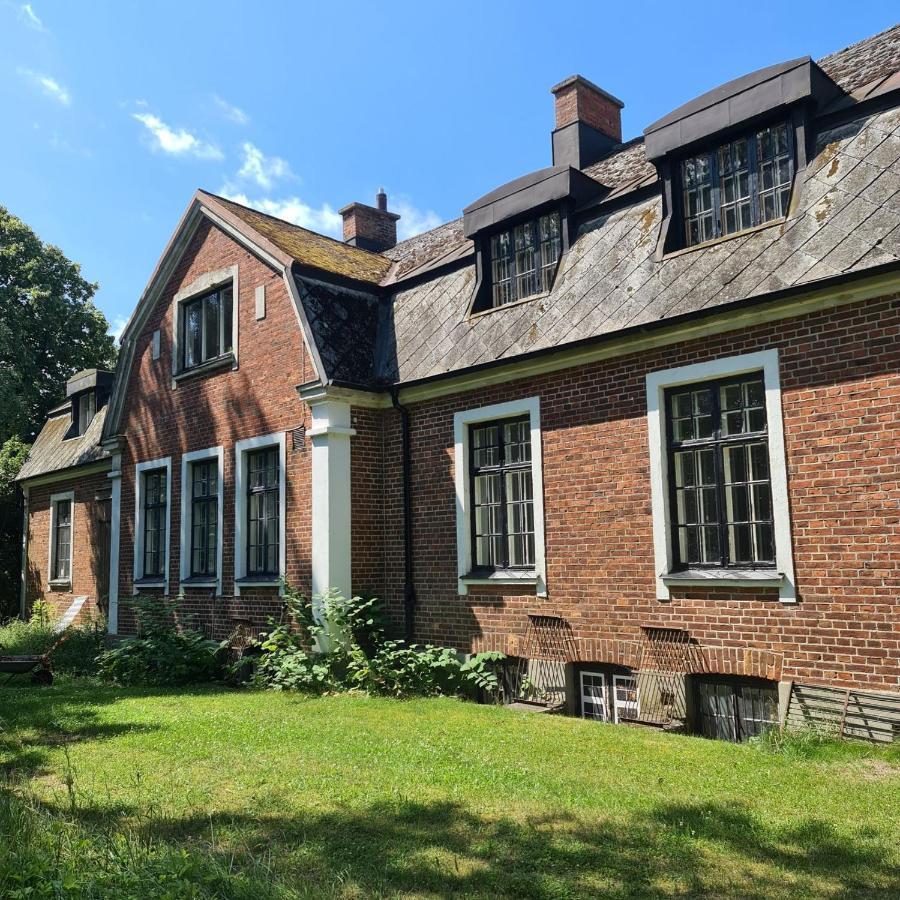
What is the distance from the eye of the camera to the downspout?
36.4ft

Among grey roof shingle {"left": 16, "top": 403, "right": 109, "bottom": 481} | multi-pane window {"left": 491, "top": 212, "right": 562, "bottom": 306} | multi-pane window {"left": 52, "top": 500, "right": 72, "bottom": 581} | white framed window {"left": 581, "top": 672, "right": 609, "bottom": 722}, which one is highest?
multi-pane window {"left": 491, "top": 212, "right": 562, "bottom": 306}

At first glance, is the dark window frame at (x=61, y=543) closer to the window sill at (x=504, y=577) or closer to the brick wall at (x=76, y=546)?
the brick wall at (x=76, y=546)

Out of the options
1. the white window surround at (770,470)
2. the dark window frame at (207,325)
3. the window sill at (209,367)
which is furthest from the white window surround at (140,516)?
the white window surround at (770,470)

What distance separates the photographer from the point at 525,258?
10.9 meters

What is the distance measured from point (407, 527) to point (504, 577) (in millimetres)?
1831

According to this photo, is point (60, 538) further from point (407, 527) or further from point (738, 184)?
point (738, 184)

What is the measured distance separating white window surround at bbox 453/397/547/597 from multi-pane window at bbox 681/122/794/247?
2.61m

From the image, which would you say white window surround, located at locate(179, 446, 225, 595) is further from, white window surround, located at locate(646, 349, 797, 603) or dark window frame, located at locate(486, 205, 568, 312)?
white window surround, located at locate(646, 349, 797, 603)

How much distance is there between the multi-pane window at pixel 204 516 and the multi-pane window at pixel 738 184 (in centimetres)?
819

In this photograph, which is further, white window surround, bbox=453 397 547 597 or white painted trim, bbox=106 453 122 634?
white painted trim, bbox=106 453 122 634

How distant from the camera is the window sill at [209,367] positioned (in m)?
13.2

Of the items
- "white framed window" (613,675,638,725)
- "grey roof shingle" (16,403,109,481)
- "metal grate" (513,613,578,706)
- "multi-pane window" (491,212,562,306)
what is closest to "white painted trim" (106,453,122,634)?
"grey roof shingle" (16,403,109,481)

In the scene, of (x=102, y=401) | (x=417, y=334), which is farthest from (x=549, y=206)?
(x=102, y=401)

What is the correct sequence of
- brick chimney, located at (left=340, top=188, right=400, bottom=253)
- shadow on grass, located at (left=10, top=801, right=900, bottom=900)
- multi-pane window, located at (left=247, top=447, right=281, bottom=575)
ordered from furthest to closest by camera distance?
brick chimney, located at (left=340, top=188, right=400, bottom=253) → multi-pane window, located at (left=247, top=447, right=281, bottom=575) → shadow on grass, located at (left=10, top=801, right=900, bottom=900)
